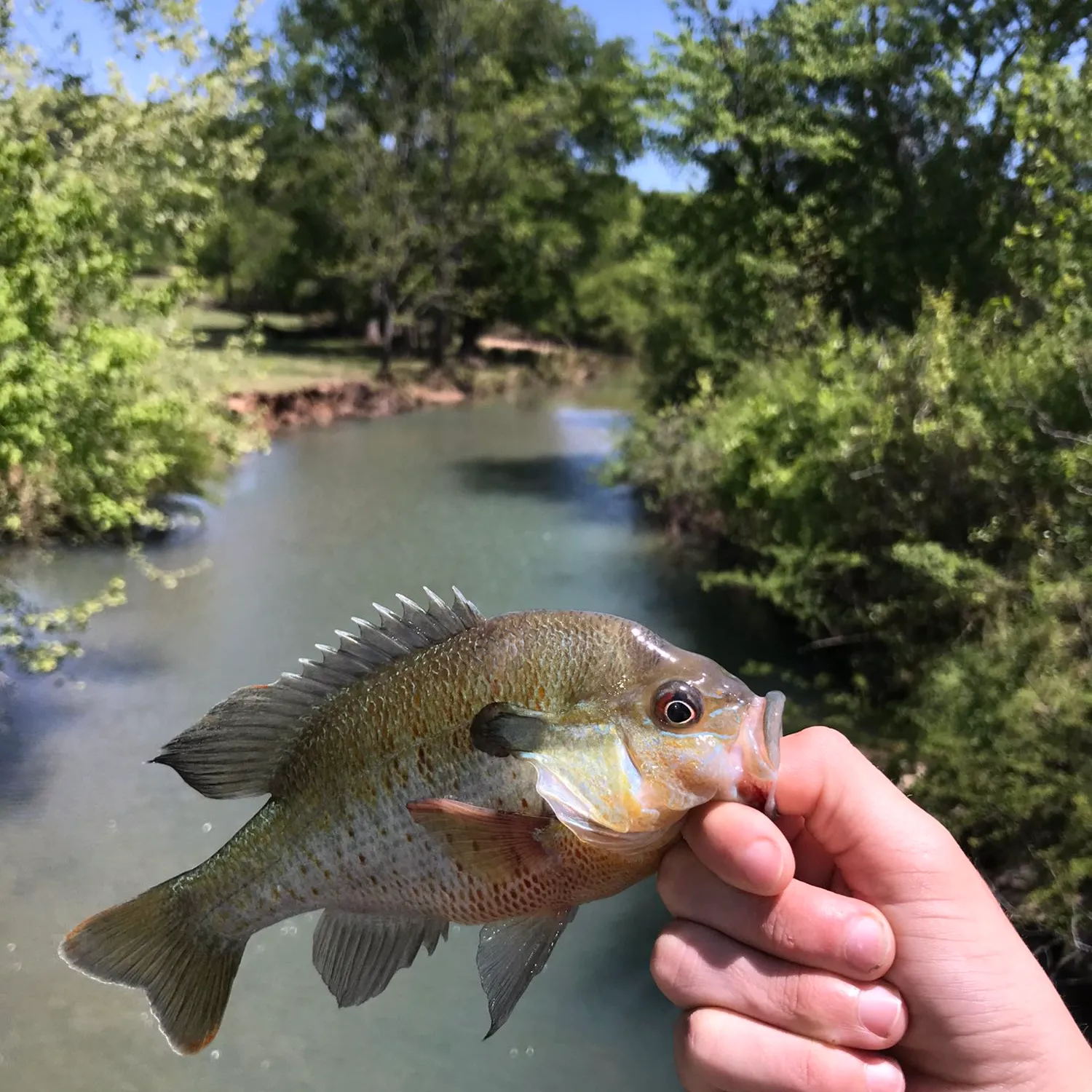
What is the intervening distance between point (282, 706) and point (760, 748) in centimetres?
86

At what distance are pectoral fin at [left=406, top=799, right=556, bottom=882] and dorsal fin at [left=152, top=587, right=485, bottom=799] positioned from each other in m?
0.29

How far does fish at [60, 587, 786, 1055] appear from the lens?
138 centimetres

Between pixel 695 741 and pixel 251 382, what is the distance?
63.0 ft

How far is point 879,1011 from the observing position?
152 centimetres

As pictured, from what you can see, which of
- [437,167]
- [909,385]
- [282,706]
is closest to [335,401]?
[437,167]

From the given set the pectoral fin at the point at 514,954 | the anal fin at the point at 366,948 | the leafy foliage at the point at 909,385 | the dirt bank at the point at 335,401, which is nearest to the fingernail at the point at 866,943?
the pectoral fin at the point at 514,954

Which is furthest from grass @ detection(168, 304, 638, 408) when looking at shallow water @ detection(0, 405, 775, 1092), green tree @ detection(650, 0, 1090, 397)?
shallow water @ detection(0, 405, 775, 1092)

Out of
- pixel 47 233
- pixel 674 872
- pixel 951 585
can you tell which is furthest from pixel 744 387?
pixel 674 872

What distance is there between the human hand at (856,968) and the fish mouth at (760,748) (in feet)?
0.37

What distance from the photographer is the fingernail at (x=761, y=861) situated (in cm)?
141

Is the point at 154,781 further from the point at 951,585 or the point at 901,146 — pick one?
the point at 901,146

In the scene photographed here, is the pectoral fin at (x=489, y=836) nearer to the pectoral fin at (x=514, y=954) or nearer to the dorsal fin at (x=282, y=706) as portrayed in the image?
the pectoral fin at (x=514, y=954)

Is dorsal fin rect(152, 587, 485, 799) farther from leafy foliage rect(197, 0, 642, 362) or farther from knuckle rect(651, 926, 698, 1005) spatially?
leafy foliage rect(197, 0, 642, 362)

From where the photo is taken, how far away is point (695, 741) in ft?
4.44
